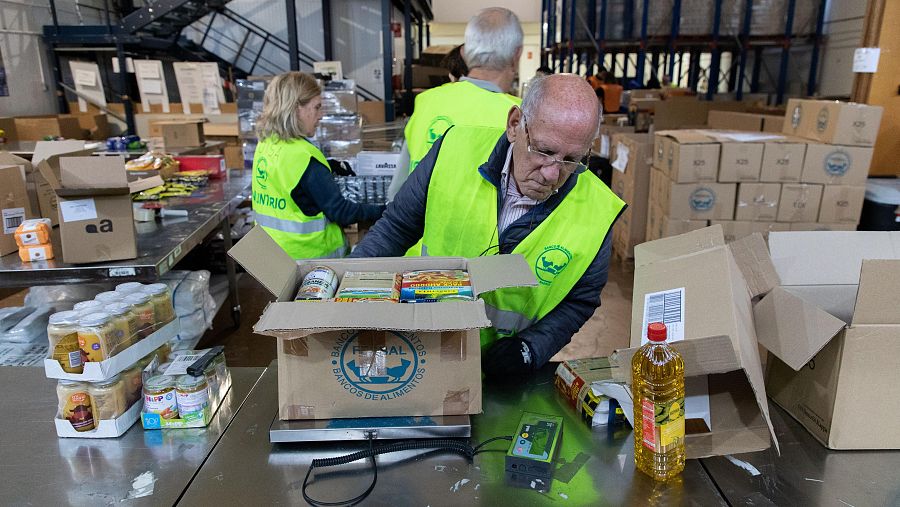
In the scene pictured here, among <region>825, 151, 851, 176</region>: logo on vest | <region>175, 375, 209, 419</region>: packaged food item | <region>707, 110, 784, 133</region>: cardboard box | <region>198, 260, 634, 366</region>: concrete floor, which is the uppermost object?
<region>707, 110, 784, 133</region>: cardboard box

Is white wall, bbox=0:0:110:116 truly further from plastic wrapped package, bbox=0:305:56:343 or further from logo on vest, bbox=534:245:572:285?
logo on vest, bbox=534:245:572:285

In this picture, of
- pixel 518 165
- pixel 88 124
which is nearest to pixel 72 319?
pixel 518 165

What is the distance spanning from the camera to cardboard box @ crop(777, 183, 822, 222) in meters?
3.99

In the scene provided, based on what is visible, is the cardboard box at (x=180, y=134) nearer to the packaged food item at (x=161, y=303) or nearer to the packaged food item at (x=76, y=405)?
the packaged food item at (x=161, y=303)

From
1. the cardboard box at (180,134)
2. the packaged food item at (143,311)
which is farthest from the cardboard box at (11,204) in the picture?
the cardboard box at (180,134)

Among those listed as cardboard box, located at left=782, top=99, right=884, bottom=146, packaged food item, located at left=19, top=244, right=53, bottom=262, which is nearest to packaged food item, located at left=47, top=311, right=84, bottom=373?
packaged food item, located at left=19, top=244, right=53, bottom=262

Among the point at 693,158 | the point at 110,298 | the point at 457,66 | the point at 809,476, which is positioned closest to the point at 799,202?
the point at 693,158

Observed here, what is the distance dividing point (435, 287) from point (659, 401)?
1.65 ft

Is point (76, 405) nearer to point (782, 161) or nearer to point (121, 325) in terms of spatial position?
point (121, 325)

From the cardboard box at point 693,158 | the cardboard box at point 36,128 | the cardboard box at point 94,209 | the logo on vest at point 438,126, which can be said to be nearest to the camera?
the cardboard box at point 94,209

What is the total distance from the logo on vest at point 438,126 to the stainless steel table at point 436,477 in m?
1.61

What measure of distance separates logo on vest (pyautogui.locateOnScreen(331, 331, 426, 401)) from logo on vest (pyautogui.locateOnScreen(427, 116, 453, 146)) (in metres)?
1.64

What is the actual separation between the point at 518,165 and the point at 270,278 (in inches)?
29.8

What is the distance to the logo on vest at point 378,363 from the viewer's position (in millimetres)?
1134
